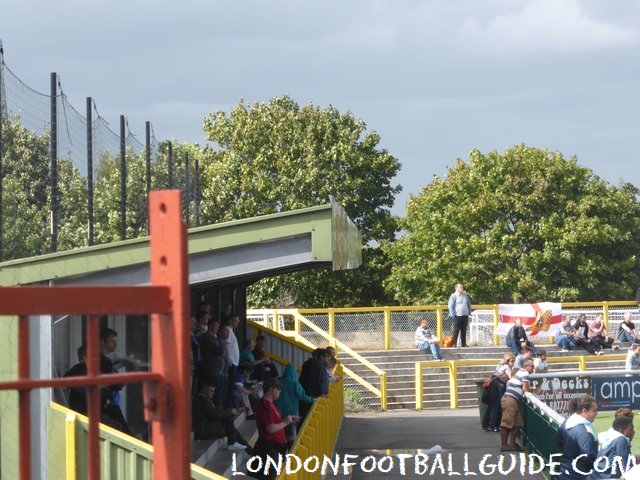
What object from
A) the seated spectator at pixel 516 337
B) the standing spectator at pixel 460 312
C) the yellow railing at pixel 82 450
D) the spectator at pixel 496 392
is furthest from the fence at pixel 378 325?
the yellow railing at pixel 82 450

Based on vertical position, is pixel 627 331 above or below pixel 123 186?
below

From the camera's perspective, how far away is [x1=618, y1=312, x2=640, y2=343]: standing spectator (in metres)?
33.6

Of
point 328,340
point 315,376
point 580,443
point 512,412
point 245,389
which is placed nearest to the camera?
point 580,443

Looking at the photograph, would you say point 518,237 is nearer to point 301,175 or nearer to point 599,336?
point 301,175

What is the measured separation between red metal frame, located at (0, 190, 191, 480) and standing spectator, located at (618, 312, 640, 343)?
31.5 meters

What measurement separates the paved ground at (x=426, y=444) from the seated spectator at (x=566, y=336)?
20.1 feet

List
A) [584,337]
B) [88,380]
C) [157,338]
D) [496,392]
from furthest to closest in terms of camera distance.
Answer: [584,337] < [496,392] < [157,338] < [88,380]

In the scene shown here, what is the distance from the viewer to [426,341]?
32000 millimetres

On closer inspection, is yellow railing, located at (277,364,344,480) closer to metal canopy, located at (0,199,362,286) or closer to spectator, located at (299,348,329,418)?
spectator, located at (299,348,329,418)

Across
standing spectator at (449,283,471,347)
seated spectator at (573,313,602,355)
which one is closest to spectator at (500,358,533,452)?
standing spectator at (449,283,471,347)

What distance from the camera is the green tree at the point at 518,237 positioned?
55219 millimetres

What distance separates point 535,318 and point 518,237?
2255 centimetres

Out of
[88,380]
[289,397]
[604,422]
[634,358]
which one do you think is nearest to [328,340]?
[634,358]

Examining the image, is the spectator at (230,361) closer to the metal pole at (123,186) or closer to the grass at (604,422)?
the metal pole at (123,186)
